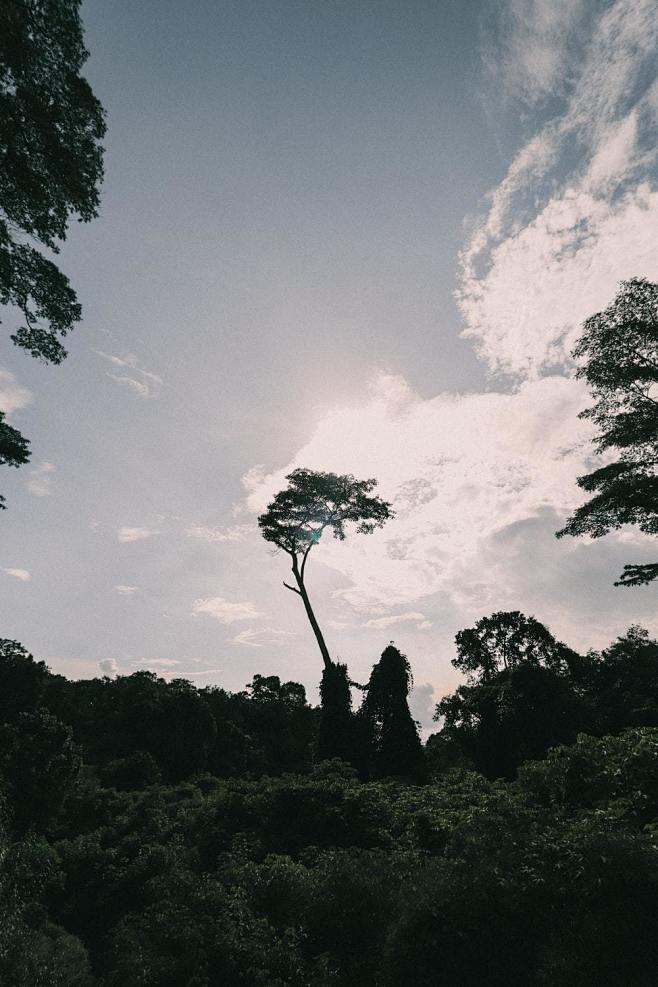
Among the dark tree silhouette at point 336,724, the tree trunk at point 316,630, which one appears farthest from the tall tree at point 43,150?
the dark tree silhouette at point 336,724

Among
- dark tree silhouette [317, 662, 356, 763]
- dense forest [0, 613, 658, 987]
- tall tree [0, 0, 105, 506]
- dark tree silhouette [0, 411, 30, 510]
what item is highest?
tall tree [0, 0, 105, 506]

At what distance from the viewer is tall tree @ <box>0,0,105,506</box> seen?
24.0 ft

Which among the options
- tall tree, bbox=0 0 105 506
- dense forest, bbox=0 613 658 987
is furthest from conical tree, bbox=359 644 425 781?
tall tree, bbox=0 0 105 506

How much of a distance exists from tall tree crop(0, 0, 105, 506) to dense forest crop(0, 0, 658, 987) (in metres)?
Result: 0.03

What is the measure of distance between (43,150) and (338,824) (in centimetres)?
1825

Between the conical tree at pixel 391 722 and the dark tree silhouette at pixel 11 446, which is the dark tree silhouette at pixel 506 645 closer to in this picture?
the conical tree at pixel 391 722

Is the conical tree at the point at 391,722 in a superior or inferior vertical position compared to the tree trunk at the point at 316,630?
inferior

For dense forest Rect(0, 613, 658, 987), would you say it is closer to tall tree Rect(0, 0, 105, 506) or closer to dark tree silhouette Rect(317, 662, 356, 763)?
dark tree silhouette Rect(317, 662, 356, 763)

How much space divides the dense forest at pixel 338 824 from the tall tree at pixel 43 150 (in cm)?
3

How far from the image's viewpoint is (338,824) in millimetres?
14266

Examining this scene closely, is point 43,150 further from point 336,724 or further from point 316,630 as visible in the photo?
point 336,724

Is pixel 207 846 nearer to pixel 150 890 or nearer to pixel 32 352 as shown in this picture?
pixel 150 890

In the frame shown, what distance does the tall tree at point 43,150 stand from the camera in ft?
24.0

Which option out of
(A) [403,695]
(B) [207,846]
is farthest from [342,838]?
(A) [403,695]
